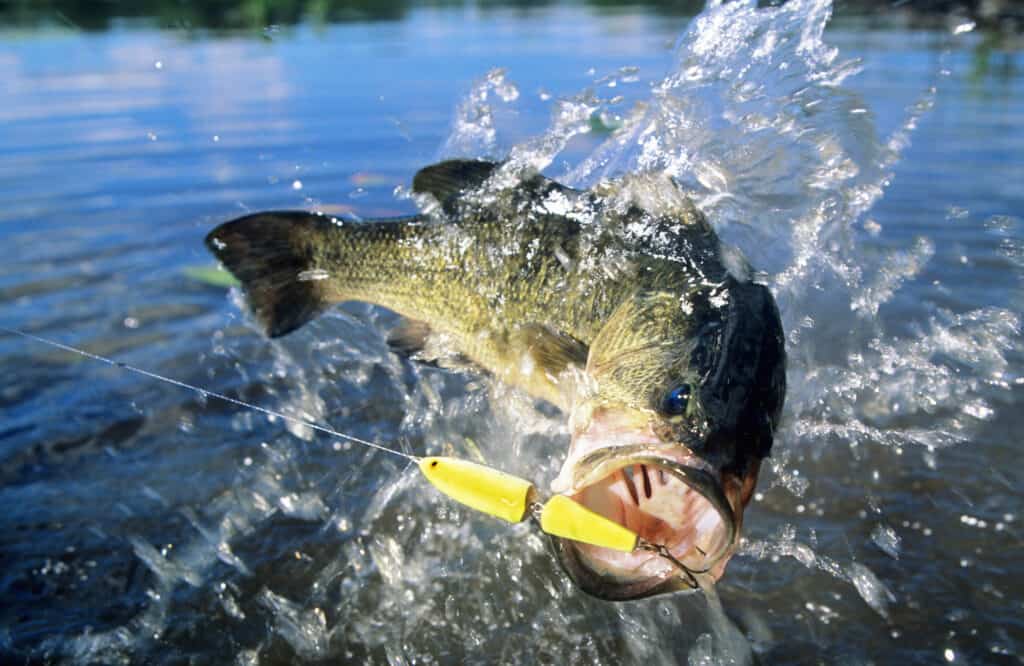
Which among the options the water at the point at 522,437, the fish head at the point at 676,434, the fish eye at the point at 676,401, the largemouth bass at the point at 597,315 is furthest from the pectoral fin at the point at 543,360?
the fish eye at the point at 676,401

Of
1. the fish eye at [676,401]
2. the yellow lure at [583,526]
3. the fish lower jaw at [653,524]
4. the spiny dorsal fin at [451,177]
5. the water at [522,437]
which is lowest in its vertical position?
the water at [522,437]

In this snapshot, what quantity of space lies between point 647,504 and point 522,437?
1379mm

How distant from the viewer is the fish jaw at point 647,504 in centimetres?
199

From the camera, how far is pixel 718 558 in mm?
1998

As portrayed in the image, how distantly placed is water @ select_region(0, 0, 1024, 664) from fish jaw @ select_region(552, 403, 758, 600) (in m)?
0.70

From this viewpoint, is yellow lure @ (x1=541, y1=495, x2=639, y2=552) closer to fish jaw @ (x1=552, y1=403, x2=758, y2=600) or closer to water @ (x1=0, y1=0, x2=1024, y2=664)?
fish jaw @ (x1=552, y1=403, x2=758, y2=600)

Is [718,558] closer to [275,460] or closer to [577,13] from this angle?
[275,460]

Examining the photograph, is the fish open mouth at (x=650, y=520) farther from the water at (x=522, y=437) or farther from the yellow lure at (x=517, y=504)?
the water at (x=522, y=437)

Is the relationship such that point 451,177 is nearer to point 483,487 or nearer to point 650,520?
point 483,487

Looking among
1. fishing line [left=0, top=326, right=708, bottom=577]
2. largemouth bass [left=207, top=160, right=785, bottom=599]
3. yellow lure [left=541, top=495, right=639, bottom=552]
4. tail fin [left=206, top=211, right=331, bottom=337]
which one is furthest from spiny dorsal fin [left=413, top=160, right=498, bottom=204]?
yellow lure [left=541, top=495, right=639, bottom=552]

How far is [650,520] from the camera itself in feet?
7.23

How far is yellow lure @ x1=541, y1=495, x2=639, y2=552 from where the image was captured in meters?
1.99

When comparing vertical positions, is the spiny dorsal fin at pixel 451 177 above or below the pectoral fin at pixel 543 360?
above

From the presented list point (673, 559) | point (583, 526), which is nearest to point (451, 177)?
point (583, 526)
